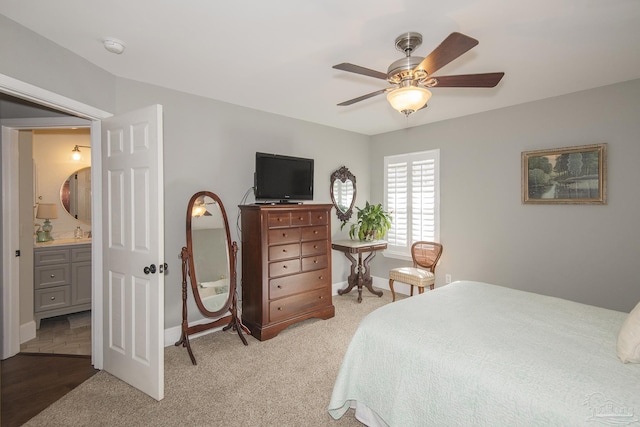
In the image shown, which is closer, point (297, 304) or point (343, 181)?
point (297, 304)

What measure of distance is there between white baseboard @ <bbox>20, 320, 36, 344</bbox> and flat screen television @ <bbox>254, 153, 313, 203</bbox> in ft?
9.30

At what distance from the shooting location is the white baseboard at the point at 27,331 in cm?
320

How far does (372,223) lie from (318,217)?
1237 millimetres

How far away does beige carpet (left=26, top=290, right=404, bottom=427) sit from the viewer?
6.64 feet

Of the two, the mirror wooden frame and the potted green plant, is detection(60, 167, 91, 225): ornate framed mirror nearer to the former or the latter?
the mirror wooden frame

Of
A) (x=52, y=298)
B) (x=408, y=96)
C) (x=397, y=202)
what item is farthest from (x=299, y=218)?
(x=52, y=298)

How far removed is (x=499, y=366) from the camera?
4.58 ft

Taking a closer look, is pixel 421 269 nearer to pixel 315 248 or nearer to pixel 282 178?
pixel 315 248

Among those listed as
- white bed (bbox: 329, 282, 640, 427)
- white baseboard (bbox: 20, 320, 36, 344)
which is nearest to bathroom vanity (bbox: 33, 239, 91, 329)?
white baseboard (bbox: 20, 320, 36, 344)

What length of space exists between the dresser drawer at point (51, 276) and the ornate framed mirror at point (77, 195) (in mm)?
923

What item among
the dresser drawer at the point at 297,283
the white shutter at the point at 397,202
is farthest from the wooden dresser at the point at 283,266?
the white shutter at the point at 397,202

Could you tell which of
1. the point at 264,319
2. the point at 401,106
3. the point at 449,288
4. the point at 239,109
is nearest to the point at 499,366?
the point at 449,288

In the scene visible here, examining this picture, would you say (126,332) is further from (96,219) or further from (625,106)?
(625,106)

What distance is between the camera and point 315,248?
365 cm
